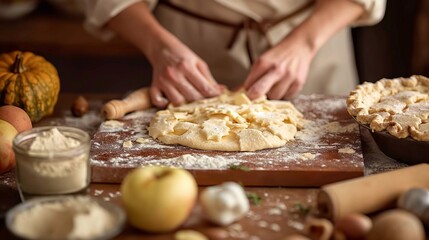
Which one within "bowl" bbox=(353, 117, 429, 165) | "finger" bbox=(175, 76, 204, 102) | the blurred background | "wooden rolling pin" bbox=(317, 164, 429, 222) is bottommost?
the blurred background

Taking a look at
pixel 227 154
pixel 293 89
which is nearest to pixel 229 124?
pixel 227 154

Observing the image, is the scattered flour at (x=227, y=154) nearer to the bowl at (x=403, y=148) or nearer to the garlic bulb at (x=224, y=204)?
the bowl at (x=403, y=148)

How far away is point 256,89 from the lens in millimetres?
1965

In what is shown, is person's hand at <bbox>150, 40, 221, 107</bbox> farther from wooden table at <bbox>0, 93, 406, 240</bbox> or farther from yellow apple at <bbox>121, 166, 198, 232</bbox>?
yellow apple at <bbox>121, 166, 198, 232</bbox>

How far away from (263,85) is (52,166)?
764 mm

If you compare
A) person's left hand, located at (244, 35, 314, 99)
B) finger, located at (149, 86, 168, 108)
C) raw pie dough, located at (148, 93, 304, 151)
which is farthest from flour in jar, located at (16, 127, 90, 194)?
person's left hand, located at (244, 35, 314, 99)

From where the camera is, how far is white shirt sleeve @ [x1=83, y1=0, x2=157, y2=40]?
2133 millimetres

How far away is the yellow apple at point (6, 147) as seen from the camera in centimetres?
156

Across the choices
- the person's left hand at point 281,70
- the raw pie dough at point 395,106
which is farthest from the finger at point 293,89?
the raw pie dough at point 395,106

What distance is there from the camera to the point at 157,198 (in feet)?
4.11

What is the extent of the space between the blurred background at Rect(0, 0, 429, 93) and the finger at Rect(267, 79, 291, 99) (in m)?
1.27

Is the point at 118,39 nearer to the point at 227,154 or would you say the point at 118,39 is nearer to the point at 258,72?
the point at 258,72

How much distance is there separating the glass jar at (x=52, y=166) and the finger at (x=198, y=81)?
615 mm

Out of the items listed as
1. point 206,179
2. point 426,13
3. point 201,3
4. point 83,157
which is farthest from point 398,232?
point 426,13
